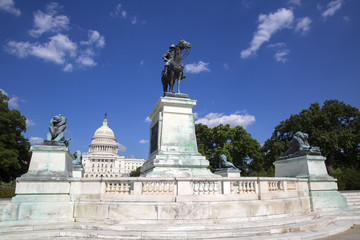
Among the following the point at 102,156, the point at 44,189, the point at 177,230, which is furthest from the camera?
the point at 102,156

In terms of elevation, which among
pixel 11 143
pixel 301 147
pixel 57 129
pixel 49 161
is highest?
pixel 11 143

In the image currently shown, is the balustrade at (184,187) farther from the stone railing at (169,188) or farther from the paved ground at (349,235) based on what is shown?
the paved ground at (349,235)

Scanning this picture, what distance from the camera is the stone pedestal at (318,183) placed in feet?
39.0

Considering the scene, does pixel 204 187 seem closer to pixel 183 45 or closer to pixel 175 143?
pixel 175 143

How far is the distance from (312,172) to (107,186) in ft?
30.7

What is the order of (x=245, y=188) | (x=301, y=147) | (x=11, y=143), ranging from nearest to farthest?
(x=245, y=188), (x=301, y=147), (x=11, y=143)

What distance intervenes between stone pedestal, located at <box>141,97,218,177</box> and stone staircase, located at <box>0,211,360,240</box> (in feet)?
12.9

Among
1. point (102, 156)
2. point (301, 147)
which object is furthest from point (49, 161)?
point (102, 156)

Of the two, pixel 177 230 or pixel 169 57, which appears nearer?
pixel 177 230

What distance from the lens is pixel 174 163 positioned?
39.8 ft

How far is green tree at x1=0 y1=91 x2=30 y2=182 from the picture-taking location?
30594mm

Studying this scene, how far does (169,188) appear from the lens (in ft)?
29.6

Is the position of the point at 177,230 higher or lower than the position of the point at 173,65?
lower

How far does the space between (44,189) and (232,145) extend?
3767 cm
